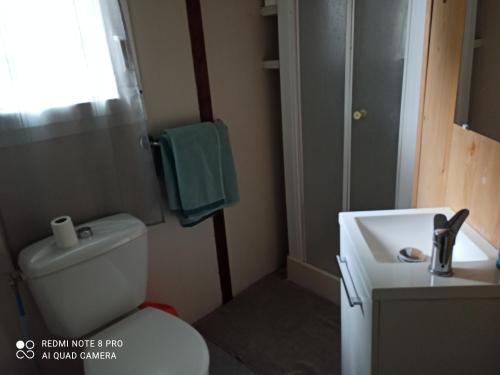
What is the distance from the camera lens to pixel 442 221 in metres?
0.95

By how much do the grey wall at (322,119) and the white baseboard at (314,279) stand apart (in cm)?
5

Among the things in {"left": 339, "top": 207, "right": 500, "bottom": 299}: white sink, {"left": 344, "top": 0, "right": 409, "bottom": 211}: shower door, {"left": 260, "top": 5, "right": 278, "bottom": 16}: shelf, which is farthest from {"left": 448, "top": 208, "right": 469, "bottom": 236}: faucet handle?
{"left": 260, "top": 5, "right": 278, "bottom": 16}: shelf

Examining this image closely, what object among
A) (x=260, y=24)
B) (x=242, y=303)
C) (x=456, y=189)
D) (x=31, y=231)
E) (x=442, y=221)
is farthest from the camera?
(x=242, y=303)

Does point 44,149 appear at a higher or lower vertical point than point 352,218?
higher

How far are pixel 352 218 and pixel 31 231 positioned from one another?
1.18 m

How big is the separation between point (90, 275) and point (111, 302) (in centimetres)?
16

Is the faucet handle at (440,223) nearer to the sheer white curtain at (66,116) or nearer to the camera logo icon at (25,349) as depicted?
the sheer white curtain at (66,116)

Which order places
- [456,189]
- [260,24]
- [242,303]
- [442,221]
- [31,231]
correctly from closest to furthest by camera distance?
[442,221]
[456,189]
[31,231]
[260,24]
[242,303]

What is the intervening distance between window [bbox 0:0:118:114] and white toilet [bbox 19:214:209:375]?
51 centimetres

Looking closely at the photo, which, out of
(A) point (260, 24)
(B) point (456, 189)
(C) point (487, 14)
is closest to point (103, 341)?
(B) point (456, 189)

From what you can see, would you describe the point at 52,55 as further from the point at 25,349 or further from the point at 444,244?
the point at 444,244

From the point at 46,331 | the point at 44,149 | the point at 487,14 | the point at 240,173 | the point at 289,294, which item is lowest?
the point at 289,294

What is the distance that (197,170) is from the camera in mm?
1751

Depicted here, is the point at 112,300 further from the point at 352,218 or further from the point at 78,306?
the point at 352,218
